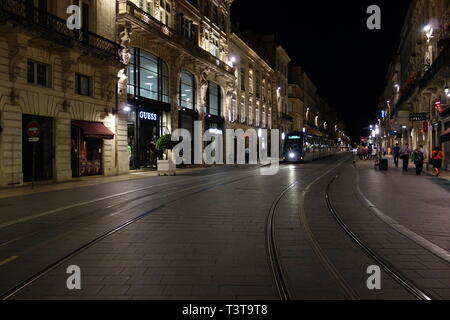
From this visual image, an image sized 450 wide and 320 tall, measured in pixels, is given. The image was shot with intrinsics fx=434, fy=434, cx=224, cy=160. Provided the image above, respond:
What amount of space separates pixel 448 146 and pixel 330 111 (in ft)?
414

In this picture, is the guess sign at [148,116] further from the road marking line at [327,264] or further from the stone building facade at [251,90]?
the road marking line at [327,264]

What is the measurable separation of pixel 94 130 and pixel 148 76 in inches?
368

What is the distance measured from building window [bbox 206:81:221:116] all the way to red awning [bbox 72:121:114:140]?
2000 cm

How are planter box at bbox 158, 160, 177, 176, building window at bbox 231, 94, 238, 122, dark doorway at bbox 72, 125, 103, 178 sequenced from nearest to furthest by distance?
1. dark doorway at bbox 72, 125, 103, 178
2. planter box at bbox 158, 160, 177, 176
3. building window at bbox 231, 94, 238, 122

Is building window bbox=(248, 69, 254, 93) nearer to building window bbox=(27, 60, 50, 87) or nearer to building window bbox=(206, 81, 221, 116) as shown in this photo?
building window bbox=(206, 81, 221, 116)

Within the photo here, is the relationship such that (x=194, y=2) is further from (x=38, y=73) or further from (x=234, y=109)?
(x=38, y=73)

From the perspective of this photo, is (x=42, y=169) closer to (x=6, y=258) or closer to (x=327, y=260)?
(x=6, y=258)

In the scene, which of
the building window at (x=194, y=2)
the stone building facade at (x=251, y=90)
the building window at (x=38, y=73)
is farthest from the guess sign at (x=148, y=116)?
the stone building facade at (x=251, y=90)

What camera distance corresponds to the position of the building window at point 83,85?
80.8 feet

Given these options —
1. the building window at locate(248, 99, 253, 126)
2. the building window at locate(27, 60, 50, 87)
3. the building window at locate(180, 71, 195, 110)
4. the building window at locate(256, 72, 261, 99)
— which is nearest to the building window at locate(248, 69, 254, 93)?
the building window at locate(248, 99, 253, 126)

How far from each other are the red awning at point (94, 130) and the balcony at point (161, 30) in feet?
24.8

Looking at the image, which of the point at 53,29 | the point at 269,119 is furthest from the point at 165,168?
the point at 269,119

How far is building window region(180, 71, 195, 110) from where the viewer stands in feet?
127

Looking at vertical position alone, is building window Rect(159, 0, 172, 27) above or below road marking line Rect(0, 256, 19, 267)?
above
